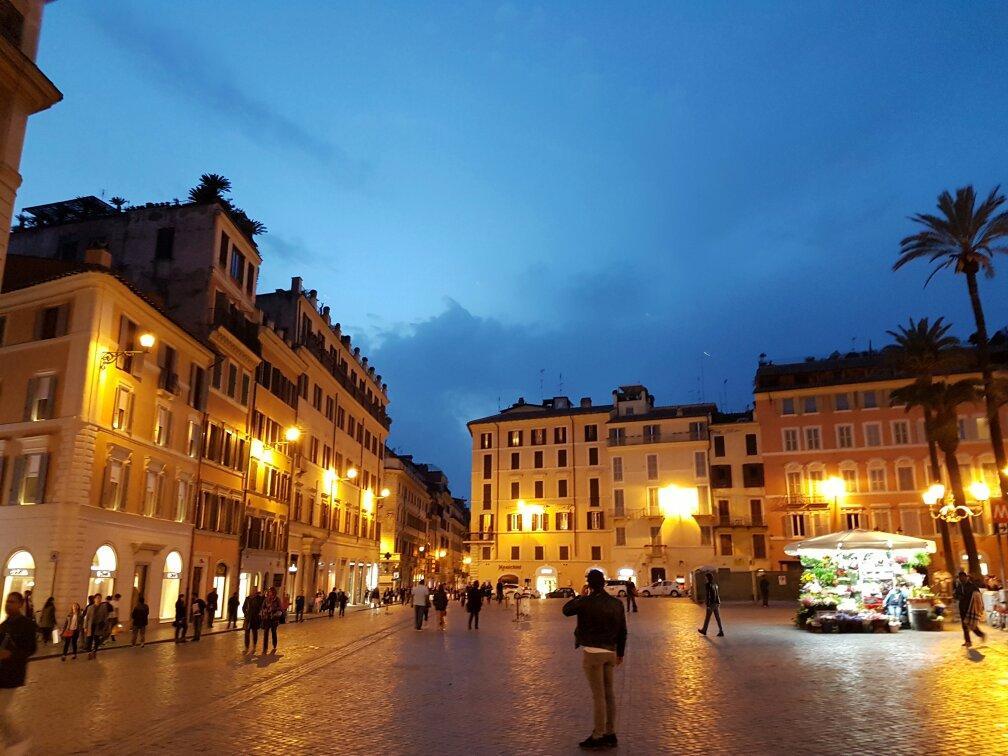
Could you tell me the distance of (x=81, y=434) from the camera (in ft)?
88.0

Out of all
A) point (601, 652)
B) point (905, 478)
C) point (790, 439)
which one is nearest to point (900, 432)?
point (905, 478)

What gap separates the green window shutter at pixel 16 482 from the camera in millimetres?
27297

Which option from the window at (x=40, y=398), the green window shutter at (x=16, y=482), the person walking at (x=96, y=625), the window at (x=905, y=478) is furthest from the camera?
the window at (x=905, y=478)

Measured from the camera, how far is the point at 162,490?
1282 inches

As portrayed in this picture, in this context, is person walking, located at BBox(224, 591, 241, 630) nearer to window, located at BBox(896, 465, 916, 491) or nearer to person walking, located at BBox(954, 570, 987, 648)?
person walking, located at BBox(954, 570, 987, 648)

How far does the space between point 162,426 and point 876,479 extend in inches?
2197

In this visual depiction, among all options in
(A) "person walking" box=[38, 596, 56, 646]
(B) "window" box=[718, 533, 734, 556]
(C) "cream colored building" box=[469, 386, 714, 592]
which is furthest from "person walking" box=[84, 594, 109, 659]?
(B) "window" box=[718, 533, 734, 556]

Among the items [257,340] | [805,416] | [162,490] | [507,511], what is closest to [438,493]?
[507,511]

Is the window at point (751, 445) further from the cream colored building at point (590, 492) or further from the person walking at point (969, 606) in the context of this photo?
the person walking at point (969, 606)

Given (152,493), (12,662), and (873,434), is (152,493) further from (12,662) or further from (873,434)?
(873,434)

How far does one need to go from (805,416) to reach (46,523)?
59.1 m

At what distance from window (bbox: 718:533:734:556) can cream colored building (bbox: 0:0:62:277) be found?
6288 cm

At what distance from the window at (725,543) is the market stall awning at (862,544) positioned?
146 ft

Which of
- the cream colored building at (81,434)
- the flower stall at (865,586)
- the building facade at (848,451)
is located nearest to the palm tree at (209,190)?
the cream colored building at (81,434)
